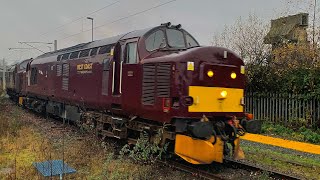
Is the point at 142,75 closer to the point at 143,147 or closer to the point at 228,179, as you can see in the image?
the point at 143,147

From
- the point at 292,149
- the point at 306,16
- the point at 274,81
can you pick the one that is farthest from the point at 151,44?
the point at 306,16

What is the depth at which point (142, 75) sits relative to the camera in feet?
30.0

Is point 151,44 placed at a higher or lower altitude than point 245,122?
higher

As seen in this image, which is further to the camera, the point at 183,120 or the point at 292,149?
the point at 292,149

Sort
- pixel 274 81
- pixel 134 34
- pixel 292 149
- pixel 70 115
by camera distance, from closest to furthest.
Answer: pixel 134 34
pixel 292 149
pixel 70 115
pixel 274 81

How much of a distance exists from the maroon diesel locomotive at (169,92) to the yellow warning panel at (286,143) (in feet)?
12.6

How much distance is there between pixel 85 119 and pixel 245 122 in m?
5.65

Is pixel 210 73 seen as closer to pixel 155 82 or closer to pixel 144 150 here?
pixel 155 82

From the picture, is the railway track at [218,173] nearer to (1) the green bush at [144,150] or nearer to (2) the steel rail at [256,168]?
(2) the steel rail at [256,168]

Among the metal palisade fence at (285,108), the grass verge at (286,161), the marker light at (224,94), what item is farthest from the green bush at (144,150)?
the metal palisade fence at (285,108)

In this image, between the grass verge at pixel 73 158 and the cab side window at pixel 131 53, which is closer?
the grass verge at pixel 73 158

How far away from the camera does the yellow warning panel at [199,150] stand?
7.83 metres

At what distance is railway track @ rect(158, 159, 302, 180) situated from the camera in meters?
7.77

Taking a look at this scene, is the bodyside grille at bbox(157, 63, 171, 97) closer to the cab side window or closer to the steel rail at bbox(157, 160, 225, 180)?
the cab side window
